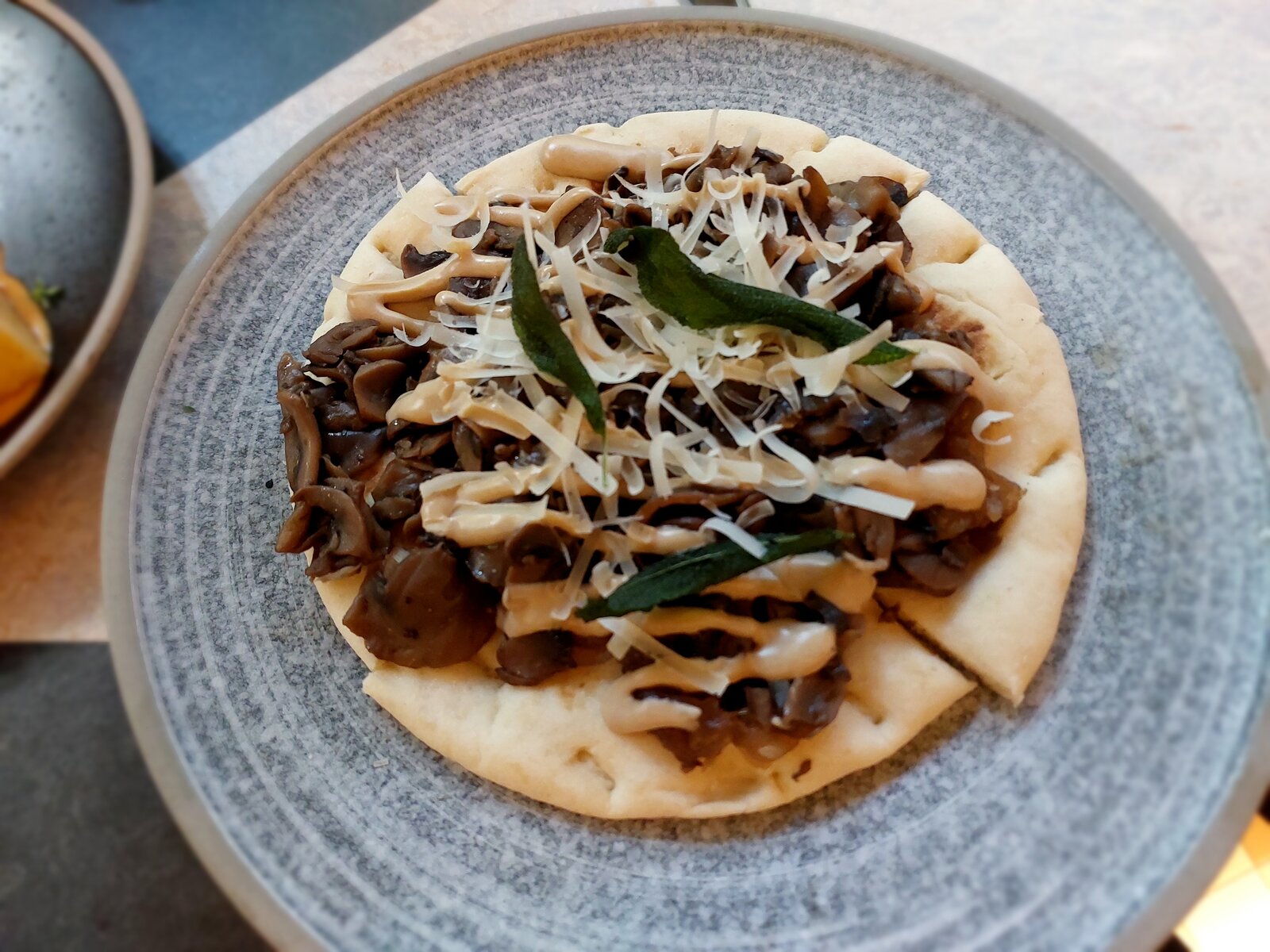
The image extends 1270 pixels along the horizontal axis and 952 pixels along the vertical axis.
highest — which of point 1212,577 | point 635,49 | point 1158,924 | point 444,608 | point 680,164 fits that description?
point 635,49

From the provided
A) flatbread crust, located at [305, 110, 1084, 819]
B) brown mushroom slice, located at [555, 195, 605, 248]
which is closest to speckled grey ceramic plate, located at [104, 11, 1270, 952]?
flatbread crust, located at [305, 110, 1084, 819]

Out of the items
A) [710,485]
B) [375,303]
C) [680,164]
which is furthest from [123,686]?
[680,164]

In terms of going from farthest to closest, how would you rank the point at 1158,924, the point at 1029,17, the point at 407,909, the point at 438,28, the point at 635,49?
the point at 438,28 < the point at 1029,17 < the point at 635,49 < the point at 407,909 < the point at 1158,924

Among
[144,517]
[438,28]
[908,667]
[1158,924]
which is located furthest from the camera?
[438,28]

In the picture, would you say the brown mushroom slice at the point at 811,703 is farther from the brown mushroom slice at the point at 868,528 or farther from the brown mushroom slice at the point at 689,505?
the brown mushroom slice at the point at 689,505

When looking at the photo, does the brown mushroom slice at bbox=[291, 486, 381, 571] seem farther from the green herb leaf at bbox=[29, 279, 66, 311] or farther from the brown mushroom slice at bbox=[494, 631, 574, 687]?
the green herb leaf at bbox=[29, 279, 66, 311]

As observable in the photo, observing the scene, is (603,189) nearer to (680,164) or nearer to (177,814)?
(680,164)
